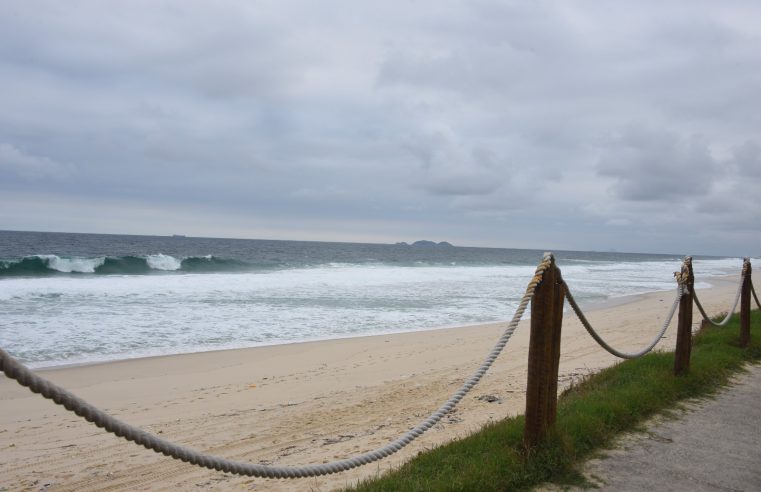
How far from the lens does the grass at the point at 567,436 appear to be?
11.9 feet

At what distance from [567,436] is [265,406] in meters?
4.21

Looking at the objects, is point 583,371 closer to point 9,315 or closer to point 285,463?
point 285,463

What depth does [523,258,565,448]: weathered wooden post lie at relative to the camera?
153 inches

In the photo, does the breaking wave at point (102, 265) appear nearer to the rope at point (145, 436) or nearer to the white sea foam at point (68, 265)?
the white sea foam at point (68, 265)

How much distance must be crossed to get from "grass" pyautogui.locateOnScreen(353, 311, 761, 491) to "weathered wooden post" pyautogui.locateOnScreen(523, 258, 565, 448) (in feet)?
0.56

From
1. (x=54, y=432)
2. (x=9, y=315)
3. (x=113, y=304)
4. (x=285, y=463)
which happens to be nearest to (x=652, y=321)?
(x=285, y=463)

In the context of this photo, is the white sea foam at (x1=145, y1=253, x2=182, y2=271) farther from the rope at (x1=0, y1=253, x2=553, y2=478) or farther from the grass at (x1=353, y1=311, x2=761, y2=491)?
the rope at (x1=0, y1=253, x2=553, y2=478)

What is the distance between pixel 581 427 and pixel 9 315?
1456 centimetres

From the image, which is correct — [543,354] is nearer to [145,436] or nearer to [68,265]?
[145,436]

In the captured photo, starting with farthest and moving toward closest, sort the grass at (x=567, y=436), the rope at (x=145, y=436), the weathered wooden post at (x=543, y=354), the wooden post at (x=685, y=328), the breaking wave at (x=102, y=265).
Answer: the breaking wave at (x=102, y=265) < the wooden post at (x=685, y=328) < the weathered wooden post at (x=543, y=354) < the grass at (x=567, y=436) < the rope at (x=145, y=436)

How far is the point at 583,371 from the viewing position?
28.2 ft

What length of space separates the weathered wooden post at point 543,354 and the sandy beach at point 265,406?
130 centimetres

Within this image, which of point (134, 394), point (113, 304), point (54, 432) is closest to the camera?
point (54, 432)

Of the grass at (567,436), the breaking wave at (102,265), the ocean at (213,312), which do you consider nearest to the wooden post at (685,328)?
the grass at (567,436)
